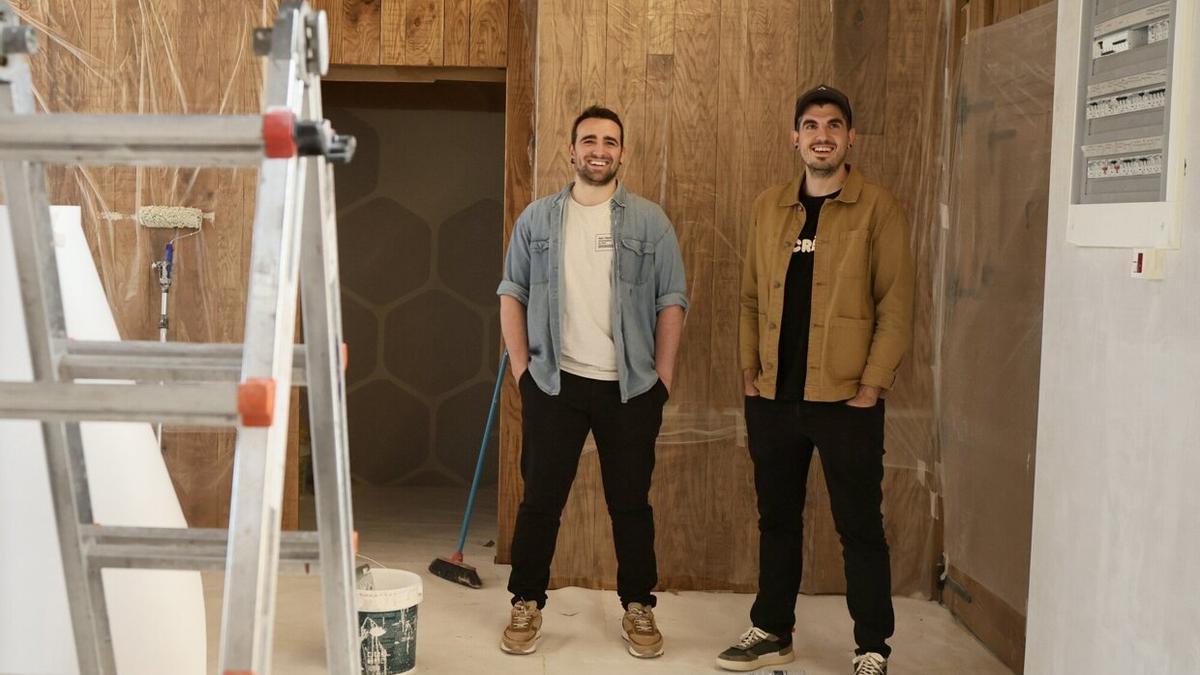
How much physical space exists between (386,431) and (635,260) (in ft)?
8.44

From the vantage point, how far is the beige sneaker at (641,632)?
3.39 meters

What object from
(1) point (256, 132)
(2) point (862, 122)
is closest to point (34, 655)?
(1) point (256, 132)

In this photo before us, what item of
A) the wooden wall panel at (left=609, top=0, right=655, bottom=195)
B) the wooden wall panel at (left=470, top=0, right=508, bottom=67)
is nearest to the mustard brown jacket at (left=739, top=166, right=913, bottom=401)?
the wooden wall panel at (left=609, top=0, right=655, bottom=195)

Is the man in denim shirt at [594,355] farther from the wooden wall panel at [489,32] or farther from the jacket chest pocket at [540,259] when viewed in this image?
the wooden wall panel at [489,32]

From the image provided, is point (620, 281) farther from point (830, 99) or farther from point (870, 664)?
point (870, 664)

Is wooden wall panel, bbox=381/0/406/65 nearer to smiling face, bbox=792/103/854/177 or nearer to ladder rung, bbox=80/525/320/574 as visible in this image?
smiling face, bbox=792/103/854/177

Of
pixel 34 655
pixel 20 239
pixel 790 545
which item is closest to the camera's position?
pixel 20 239

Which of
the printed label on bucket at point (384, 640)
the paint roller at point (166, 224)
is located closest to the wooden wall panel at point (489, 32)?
the paint roller at point (166, 224)

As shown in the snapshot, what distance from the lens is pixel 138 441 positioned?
2.25m

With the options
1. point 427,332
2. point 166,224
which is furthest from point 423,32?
point 427,332

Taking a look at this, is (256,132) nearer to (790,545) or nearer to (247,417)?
(247,417)

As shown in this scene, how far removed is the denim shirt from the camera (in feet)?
11.2

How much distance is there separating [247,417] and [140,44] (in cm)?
316

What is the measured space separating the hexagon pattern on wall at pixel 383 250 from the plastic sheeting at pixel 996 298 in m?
2.62
